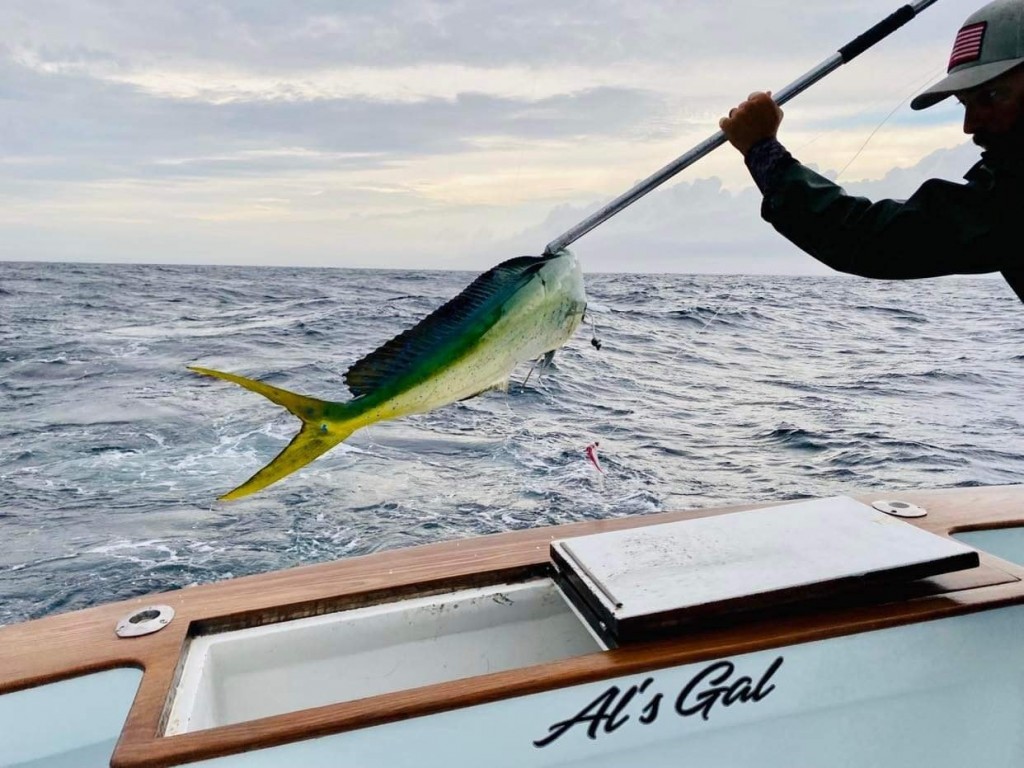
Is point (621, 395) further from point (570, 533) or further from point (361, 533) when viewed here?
point (570, 533)

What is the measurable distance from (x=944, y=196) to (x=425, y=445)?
6.16 meters

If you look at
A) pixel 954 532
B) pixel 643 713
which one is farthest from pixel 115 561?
pixel 954 532

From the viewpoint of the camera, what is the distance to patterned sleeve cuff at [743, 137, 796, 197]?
2006 mm

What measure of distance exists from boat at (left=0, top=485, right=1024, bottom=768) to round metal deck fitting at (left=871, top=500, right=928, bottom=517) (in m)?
0.45

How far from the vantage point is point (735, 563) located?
7.09 ft

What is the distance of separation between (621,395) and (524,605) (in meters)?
8.15

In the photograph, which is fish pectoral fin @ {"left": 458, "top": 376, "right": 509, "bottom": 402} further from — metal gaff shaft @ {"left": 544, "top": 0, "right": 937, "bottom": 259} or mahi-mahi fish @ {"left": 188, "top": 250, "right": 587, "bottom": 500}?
metal gaff shaft @ {"left": 544, "top": 0, "right": 937, "bottom": 259}

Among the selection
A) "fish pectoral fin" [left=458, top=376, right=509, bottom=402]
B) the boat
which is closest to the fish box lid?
the boat

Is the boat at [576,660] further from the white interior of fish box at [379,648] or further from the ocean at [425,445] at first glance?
the ocean at [425,445]

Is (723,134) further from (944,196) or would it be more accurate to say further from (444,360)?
(444,360)

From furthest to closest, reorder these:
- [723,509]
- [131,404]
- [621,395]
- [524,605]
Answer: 1. [621,395]
2. [131,404]
3. [723,509]
4. [524,605]

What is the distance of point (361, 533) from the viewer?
18.3 feet

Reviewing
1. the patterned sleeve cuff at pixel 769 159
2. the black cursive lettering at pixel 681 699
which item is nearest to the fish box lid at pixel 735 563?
the black cursive lettering at pixel 681 699

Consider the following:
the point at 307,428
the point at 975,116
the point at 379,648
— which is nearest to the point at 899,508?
the point at 975,116
